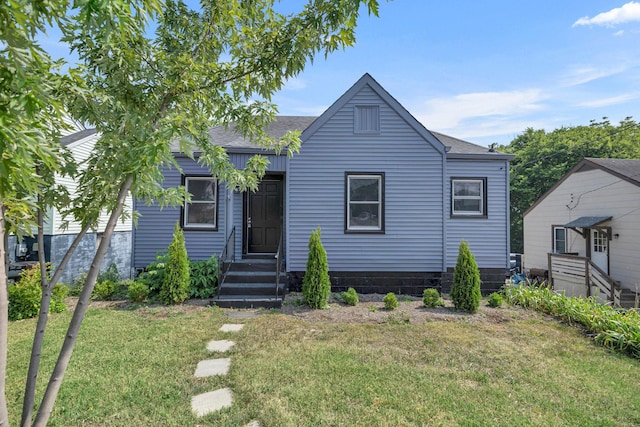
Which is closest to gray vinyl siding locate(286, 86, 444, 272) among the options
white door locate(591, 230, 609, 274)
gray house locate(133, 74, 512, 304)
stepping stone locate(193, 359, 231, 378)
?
gray house locate(133, 74, 512, 304)

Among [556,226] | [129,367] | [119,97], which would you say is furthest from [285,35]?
[556,226]

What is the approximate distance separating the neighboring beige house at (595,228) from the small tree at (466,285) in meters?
7.64

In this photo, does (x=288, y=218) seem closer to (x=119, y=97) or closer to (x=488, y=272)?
(x=488, y=272)

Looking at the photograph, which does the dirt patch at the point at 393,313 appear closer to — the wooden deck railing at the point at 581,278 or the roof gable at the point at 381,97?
the roof gable at the point at 381,97

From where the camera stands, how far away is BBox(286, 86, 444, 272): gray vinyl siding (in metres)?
8.80

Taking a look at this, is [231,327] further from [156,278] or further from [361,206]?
[361,206]

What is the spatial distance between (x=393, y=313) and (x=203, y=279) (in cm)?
450

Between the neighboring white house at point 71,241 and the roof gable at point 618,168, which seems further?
the roof gable at point 618,168

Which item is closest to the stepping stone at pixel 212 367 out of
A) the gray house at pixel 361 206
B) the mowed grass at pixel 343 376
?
the mowed grass at pixel 343 376

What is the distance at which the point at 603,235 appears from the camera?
44.3 feet

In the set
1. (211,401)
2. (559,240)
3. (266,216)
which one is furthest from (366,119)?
(559,240)

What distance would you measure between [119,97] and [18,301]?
21.7ft

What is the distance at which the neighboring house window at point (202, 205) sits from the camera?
9203 mm

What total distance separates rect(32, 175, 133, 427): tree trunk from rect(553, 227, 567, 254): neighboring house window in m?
19.0
